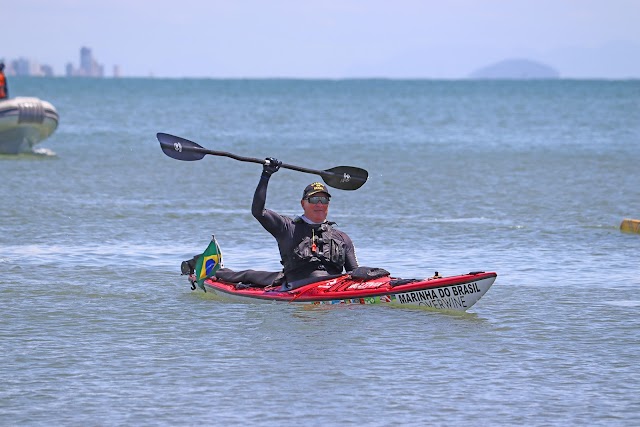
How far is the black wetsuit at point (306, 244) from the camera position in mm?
16000

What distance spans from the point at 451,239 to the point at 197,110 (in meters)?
91.7

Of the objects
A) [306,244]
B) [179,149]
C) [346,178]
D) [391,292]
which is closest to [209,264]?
[179,149]

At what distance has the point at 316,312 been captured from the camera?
15742mm

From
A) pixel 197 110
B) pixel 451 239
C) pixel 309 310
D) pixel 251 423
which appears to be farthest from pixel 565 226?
pixel 197 110

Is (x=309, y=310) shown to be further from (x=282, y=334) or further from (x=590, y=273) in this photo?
(x=590, y=273)

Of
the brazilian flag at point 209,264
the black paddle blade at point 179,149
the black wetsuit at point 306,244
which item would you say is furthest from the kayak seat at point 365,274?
the black paddle blade at point 179,149

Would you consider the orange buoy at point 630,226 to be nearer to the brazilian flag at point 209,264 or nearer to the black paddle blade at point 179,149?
the brazilian flag at point 209,264

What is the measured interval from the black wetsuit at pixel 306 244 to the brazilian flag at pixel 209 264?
4.96 ft

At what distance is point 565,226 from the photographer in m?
25.7

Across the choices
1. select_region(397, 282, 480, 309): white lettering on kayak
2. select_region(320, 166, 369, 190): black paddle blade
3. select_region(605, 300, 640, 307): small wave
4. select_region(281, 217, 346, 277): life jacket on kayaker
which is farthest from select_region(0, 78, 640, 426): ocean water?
select_region(320, 166, 369, 190): black paddle blade

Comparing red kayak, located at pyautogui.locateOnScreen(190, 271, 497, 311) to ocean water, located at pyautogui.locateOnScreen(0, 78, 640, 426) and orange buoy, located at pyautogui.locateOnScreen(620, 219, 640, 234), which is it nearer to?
ocean water, located at pyautogui.locateOnScreen(0, 78, 640, 426)

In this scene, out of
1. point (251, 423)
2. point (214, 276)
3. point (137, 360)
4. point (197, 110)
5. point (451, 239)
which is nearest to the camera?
point (251, 423)

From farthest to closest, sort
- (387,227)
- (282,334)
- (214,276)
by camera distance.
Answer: (387,227) → (214,276) → (282,334)

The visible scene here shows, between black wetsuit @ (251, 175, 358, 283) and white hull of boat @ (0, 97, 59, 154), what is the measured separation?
96.5 feet
